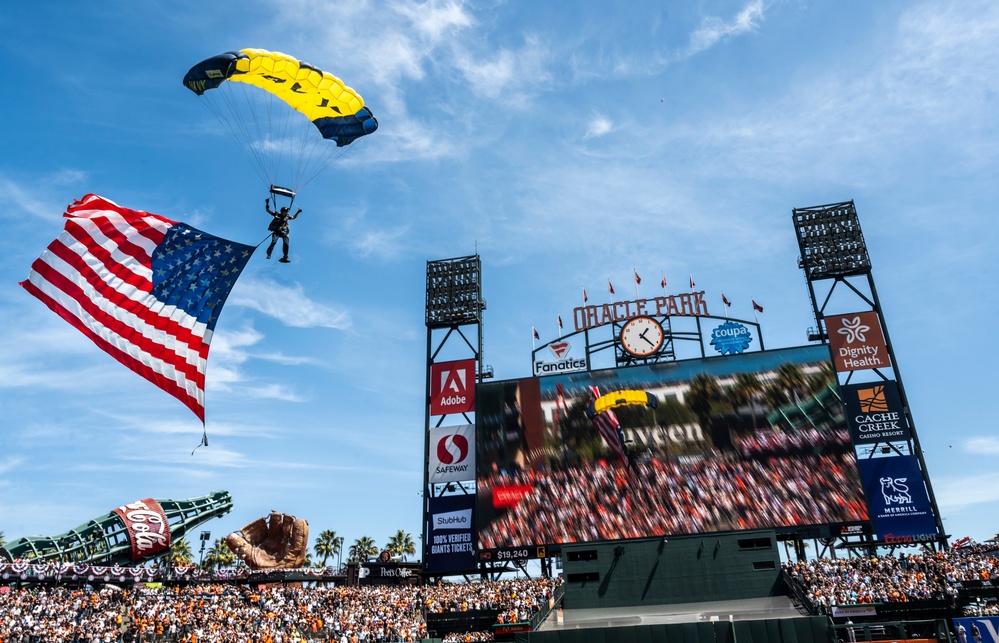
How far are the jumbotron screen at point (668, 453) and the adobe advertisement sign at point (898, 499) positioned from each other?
1.16 meters

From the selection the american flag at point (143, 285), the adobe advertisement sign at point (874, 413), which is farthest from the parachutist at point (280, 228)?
the adobe advertisement sign at point (874, 413)

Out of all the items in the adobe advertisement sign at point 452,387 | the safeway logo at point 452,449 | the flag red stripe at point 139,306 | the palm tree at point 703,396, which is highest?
the adobe advertisement sign at point 452,387

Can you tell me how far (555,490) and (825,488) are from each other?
16649 millimetres

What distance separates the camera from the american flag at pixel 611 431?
4922 cm

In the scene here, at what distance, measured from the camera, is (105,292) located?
18453mm

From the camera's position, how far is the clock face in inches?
2095

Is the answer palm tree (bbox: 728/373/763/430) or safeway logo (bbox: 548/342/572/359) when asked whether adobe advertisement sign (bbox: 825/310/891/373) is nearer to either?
palm tree (bbox: 728/373/763/430)

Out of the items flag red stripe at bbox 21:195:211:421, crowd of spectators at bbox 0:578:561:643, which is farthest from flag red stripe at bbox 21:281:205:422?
crowd of spectators at bbox 0:578:561:643

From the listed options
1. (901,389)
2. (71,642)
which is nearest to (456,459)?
(71,642)

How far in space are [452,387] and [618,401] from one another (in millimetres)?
12216

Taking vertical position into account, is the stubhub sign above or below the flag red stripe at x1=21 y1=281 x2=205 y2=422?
below

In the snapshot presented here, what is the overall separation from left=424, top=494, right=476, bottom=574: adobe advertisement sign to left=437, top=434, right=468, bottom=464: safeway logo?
2653mm

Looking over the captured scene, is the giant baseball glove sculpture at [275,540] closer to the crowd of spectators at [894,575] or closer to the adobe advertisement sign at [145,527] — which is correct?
the adobe advertisement sign at [145,527]

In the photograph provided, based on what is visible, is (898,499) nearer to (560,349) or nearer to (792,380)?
(792,380)
